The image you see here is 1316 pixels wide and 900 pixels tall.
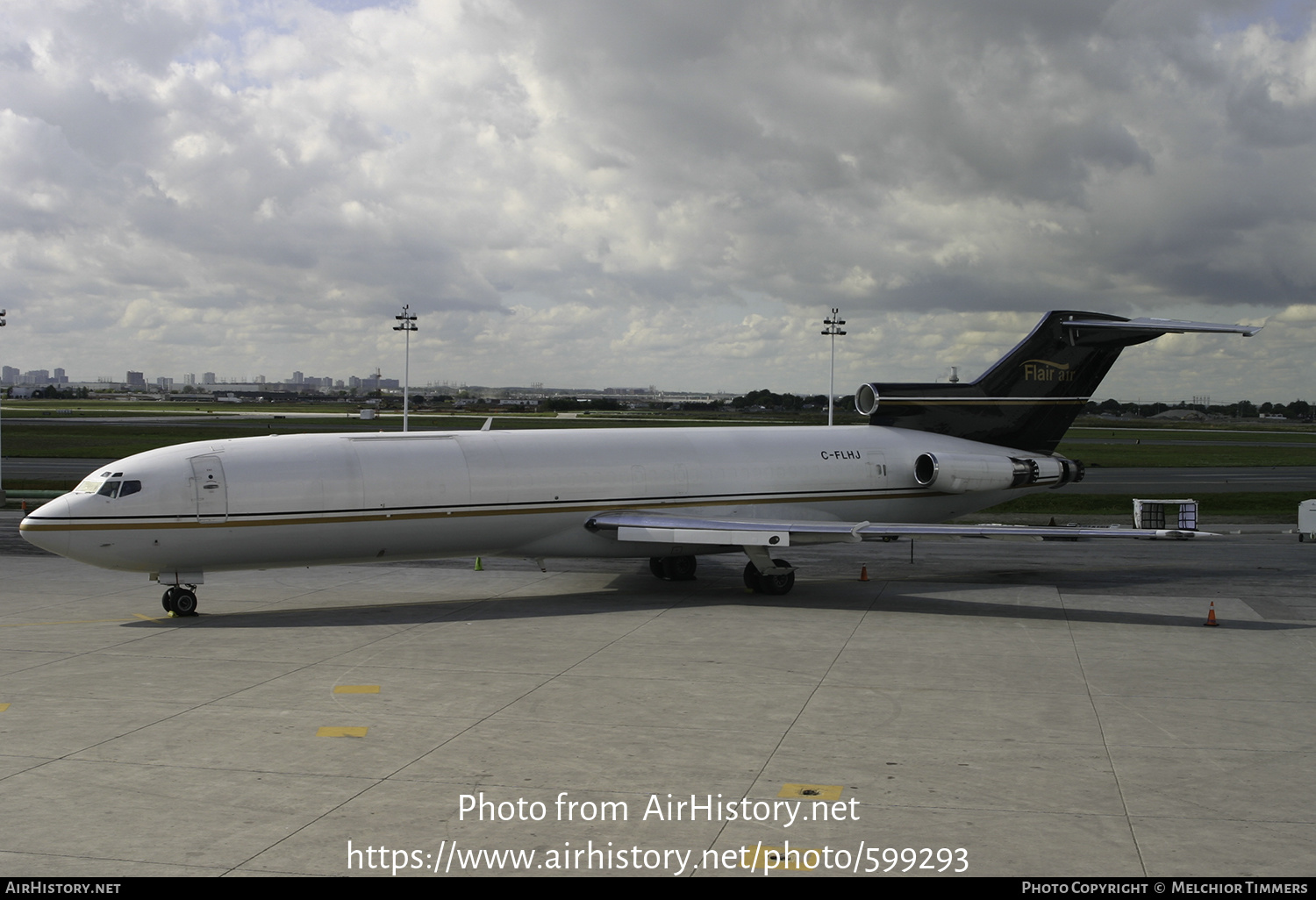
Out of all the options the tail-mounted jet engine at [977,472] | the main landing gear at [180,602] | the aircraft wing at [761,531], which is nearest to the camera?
the main landing gear at [180,602]

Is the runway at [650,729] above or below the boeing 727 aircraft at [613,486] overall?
below

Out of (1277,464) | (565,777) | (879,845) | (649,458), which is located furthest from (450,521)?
(1277,464)

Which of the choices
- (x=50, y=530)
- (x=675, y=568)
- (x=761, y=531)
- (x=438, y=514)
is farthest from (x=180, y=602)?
(x=761, y=531)

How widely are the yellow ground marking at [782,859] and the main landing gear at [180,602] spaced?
15883 mm

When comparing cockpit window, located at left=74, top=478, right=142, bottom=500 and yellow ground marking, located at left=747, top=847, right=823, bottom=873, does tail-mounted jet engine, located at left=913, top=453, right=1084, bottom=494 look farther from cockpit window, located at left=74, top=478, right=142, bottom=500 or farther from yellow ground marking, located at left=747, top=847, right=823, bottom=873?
yellow ground marking, located at left=747, top=847, right=823, bottom=873

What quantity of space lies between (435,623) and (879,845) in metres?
13.0

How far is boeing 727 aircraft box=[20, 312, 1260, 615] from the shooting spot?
21109 mm

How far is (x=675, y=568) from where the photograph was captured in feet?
89.2

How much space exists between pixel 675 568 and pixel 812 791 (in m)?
16.1

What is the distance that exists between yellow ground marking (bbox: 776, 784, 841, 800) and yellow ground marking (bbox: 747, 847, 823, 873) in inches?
55.7

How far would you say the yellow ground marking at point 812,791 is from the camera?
11.0 meters

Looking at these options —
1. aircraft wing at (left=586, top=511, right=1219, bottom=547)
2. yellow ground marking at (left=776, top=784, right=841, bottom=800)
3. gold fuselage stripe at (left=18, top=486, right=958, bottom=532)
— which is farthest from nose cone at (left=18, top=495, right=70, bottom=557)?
yellow ground marking at (left=776, top=784, right=841, bottom=800)

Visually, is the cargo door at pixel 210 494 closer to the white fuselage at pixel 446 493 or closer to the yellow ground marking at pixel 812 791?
the white fuselage at pixel 446 493

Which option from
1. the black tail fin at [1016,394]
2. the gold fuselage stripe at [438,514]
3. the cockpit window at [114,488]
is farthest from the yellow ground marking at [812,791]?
the black tail fin at [1016,394]
